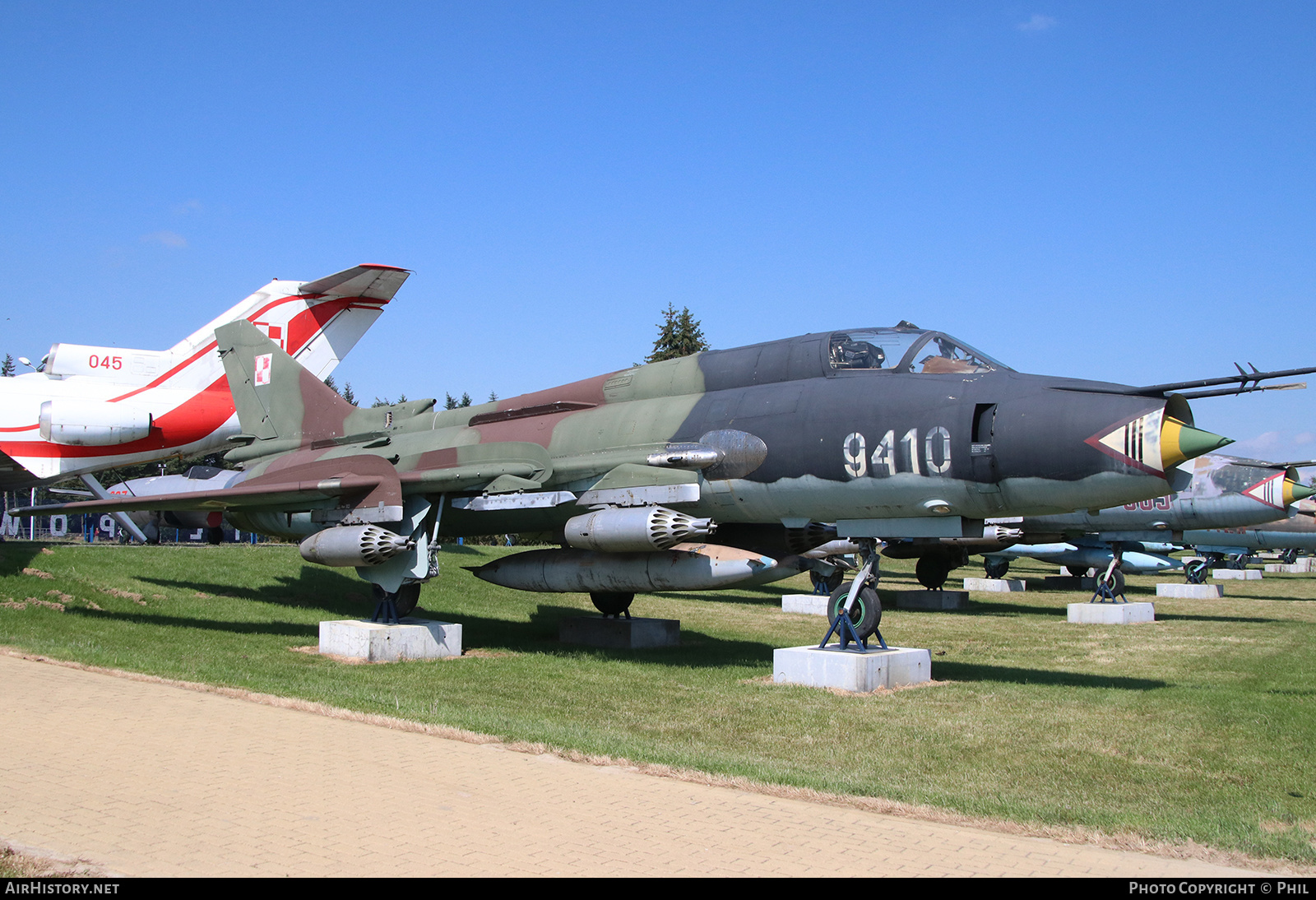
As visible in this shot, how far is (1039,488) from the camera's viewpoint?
929 centimetres

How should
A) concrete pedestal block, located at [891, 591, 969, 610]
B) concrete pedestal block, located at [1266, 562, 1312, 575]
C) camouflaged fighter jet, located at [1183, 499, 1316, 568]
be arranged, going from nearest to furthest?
concrete pedestal block, located at [891, 591, 969, 610]
camouflaged fighter jet, located at [1183, 499, 1316, 568]
concrete pedestal block, located at [1266, 562, 1312, 575]

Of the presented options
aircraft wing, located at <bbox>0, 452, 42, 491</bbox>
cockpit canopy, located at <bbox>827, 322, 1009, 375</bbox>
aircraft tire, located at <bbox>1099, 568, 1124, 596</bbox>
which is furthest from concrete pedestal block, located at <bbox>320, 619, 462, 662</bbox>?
aircraft tire, located at <bbox>1099, 568, 1124, 596</bbox>

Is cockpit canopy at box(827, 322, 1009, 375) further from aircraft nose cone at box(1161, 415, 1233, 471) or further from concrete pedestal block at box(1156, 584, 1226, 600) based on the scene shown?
concrete pedestal block at box(1156, 584, 1226, 600)

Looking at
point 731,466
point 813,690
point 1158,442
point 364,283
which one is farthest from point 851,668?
point 364,283

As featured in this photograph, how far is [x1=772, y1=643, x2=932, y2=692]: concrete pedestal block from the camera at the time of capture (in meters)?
10.3

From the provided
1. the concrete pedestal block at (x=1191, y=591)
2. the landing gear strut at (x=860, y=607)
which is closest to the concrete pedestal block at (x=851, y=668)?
the landing gear strut at (x=860, y=607)

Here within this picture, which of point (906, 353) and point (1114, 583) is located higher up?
point (906, 353)

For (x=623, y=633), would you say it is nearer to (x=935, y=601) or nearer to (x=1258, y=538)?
(x=935, y=601)

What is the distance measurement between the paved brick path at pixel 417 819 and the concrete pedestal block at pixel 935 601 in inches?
736

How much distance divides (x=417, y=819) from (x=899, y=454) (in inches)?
256

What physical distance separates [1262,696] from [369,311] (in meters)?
17.2

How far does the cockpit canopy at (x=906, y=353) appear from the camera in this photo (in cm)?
1037

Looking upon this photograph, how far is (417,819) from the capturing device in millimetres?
5051

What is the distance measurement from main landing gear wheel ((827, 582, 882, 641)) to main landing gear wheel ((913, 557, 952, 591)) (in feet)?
50.1
